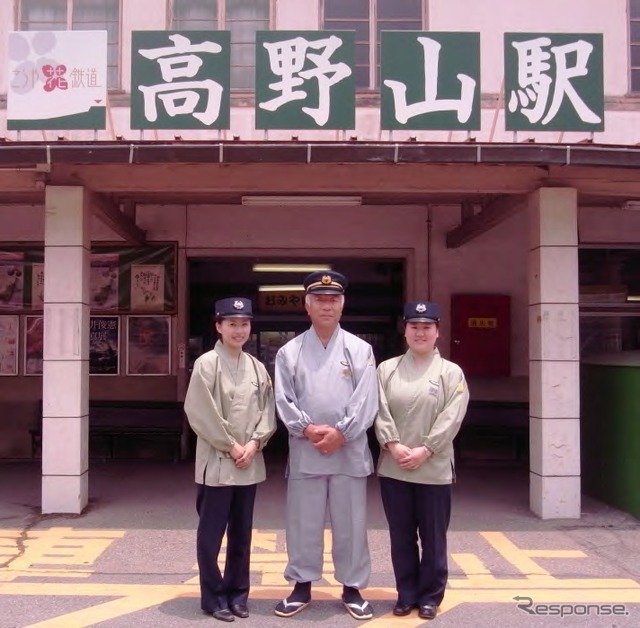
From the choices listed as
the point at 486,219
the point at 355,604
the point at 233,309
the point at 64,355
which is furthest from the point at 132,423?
the point at 355,604

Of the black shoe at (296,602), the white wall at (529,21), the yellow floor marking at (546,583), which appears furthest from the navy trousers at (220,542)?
the white wall at (529,21)

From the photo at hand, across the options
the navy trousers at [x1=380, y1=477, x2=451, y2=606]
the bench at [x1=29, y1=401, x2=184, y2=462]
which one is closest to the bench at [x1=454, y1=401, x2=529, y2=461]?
the bench at [x1=29, y1=401, x2=184, y2=462]

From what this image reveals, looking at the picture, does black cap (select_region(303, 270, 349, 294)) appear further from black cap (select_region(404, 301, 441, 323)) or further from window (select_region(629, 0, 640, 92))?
window (select_region(629, 0, 640, 92))

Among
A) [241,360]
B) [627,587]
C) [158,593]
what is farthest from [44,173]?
[627,587]

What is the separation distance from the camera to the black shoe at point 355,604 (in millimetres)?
4588

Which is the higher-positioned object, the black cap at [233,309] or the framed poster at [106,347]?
the black cap at [233,309]

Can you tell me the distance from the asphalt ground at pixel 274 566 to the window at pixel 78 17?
576 cm

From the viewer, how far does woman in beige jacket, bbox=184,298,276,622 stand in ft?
15.1

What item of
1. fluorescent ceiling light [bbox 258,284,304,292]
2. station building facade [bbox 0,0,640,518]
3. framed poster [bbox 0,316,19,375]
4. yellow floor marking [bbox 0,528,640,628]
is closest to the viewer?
yellow floor marking [bbox 0,528,640,628]

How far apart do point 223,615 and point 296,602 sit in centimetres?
46

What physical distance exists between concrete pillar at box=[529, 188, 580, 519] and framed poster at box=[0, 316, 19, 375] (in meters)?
7.16

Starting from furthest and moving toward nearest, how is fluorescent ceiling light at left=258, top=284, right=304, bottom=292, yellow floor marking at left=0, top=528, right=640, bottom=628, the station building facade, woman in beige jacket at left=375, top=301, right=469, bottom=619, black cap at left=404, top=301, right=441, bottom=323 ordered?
fluorescent ceiling light at left=258, top=284, right=304, bottom=292 < the station building facade < yellow floor marking at left=0, top=528, right=640, bottom=628 < black cap at left=404, top=301, right=441, bottom=323 < woman in beige jacket at left=375, top=301, right=469, bottom=619

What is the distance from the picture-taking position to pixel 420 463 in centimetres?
453

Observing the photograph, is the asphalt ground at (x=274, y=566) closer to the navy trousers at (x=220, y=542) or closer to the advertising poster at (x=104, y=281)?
the navy trousers at (x=220, y=542)
